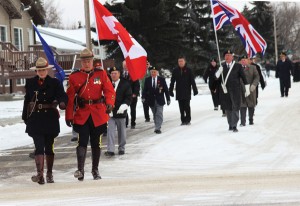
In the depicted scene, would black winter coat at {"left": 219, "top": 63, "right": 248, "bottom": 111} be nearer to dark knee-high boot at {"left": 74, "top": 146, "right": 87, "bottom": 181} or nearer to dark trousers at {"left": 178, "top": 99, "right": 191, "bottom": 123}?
dark trousers at {"left": 178, "top": 99, "right": 191, "bottom": 123}

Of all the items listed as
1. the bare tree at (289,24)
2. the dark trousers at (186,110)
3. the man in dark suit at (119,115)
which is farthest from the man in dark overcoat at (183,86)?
the bare tree at (289,24)

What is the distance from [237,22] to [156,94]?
3.98 metres

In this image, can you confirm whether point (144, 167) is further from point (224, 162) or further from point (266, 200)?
point (266, 200)

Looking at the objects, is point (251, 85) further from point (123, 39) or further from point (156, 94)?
point (123, 39)

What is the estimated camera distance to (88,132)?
28.6 ft

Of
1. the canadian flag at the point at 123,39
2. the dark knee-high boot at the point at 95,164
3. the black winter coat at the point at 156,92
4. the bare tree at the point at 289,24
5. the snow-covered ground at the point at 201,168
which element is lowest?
the snow-covered ground at the point at 201,168

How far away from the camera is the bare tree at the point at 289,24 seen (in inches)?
4144

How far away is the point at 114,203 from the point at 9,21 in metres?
29.3

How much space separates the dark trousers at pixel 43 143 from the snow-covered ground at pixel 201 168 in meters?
0.51

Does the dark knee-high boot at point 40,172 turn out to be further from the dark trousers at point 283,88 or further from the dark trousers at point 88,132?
the dark trousers at point 283,88

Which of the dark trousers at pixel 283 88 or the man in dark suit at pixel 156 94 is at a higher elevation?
the man in dark suit at pixel 156 94

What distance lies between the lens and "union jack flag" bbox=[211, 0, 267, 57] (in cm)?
1680

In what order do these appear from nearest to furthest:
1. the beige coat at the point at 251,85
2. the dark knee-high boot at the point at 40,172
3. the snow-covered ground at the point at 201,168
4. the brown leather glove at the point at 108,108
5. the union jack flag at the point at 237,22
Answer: the snow-covered ground at the point at 201,168 < the dark knee-high boot at the point at 40,172 < the brown leather glove at the point at 108,108 < the beige coat at the point at 251,85 < the union jack flag at the point at 237,22

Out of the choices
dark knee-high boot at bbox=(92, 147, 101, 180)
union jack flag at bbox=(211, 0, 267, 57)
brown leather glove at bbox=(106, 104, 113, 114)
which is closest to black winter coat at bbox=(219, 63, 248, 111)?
union jack flag at bbox=(211, 0, 267, 57)
